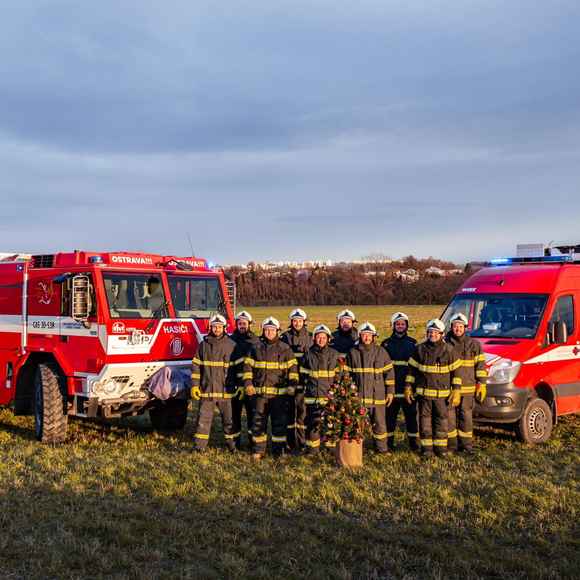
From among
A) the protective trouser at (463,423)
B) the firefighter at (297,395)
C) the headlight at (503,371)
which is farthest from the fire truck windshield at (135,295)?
the headlight at (503,371)

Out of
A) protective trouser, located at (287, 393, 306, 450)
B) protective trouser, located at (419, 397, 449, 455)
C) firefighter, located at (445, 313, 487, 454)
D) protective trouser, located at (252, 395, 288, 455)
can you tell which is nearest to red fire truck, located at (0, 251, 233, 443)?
protective trouser, located at (252, 395, 288, 455)

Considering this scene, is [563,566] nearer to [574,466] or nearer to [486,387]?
[574,466]

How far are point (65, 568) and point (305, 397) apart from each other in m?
4.28

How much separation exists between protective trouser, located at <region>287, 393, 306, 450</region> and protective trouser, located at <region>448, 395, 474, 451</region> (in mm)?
1975

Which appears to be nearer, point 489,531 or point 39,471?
point 489,531

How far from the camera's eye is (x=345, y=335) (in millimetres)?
10047

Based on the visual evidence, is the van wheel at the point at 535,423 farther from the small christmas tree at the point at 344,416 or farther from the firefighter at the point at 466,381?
the small christmas tree at the point at 344,416

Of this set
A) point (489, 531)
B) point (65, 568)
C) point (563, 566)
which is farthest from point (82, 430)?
point (563, 566)

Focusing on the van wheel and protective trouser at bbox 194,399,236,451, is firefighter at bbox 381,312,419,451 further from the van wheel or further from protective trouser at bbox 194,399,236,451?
protective trouser at bbox 194,399,236,451

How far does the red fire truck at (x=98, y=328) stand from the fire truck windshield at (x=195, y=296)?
15 millimetres

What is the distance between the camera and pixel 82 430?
11312mm

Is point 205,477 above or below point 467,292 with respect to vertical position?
below

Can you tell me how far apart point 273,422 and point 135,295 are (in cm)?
263

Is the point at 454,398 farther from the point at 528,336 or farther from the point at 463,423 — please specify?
the point at 528,336
